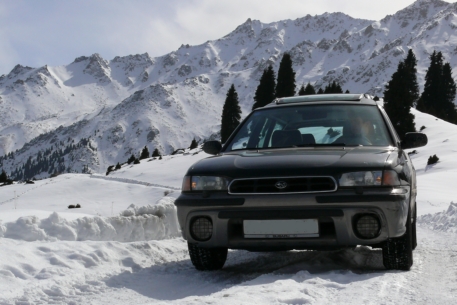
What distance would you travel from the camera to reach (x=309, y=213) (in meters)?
4.84

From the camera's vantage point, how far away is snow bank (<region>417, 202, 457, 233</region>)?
907 centimetres

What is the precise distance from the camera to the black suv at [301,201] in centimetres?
485

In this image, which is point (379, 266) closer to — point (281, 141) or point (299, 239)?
point (299, 239)

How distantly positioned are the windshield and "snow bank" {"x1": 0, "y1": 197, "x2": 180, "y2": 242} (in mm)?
2289

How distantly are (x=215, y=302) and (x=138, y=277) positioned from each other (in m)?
1.73

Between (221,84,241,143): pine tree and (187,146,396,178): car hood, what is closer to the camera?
(187,146,396,178): car hood

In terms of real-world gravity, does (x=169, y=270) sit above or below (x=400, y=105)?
below

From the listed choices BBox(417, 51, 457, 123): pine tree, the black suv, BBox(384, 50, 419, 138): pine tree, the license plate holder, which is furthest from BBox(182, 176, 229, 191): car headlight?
BBox(417, 51, 457, 123): pine tree

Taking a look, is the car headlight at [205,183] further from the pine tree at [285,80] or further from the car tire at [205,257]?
the pine tree at [285,80]

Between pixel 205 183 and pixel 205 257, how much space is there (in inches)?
32.3

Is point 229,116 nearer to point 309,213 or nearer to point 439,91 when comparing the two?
point 439,91

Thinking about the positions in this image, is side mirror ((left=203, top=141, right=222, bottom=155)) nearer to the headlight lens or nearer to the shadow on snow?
the shadow on snow

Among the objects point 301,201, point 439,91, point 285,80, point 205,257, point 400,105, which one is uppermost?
point 285,80

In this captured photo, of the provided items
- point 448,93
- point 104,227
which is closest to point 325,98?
point 104,227
